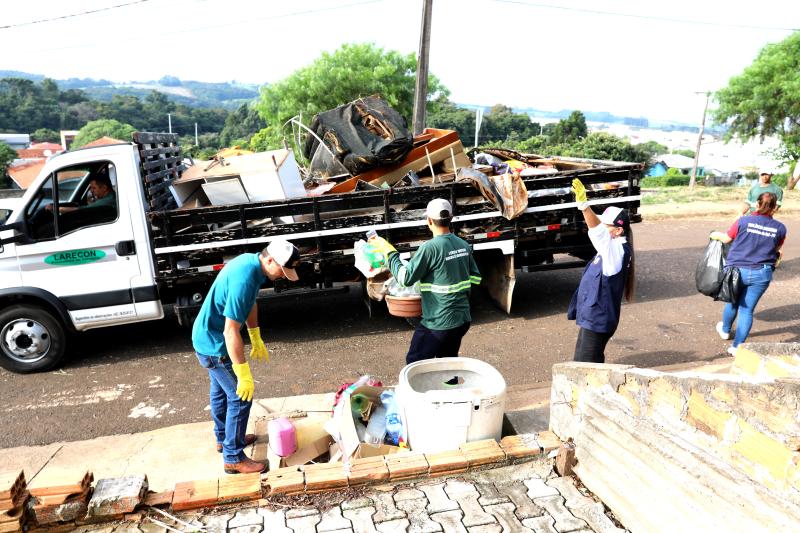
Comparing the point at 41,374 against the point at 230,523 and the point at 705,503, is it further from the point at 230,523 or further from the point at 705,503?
the point at 705,503

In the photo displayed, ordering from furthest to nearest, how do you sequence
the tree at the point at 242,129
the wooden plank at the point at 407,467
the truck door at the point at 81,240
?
1. the tree at the point at 242,129
2. the truck door at the point at 81,240
3. the wooden plank at the point at 407,467

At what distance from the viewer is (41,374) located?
19.0 feet

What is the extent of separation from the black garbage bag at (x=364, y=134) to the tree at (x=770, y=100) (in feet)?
72.7

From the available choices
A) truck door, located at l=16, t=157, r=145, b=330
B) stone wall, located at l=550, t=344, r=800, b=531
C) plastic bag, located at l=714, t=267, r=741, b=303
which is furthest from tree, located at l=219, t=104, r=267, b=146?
stone wall, located at l=550, t=344, r=800, b=531

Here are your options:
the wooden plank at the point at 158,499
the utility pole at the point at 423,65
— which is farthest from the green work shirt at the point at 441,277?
the utility pole at the point at 423,65

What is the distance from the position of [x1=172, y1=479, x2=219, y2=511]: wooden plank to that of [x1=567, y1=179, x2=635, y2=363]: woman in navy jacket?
2756mm

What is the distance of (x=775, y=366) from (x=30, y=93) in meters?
131

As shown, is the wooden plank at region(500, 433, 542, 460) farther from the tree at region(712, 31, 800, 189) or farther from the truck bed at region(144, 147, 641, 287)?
the tree at region(712, 31, 800, 189)

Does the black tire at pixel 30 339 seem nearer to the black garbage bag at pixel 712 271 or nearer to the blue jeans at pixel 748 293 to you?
the black garbage bag at pixel 712 271

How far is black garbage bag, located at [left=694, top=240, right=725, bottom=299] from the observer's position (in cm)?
573

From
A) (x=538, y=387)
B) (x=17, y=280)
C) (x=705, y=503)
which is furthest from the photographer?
(x=17, y=280)

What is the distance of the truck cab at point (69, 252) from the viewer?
557 centimetres

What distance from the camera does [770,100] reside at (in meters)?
24.0

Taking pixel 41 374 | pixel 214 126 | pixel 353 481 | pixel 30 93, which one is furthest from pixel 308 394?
pixel 30 93
